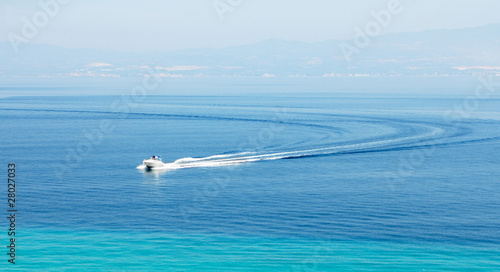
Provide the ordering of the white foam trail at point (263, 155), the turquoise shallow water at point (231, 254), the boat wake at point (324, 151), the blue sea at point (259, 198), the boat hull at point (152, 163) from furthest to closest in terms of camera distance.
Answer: the boat wake at point (324, 151)
the white foam trail at point (263, 155)
the boat hull at point (152, 163)
the blue sea at point (259, 198)
the turquoise shallow water at point (231, 254)

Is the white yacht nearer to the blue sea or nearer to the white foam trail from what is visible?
the white foam trail

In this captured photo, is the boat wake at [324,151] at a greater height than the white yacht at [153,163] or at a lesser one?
greater

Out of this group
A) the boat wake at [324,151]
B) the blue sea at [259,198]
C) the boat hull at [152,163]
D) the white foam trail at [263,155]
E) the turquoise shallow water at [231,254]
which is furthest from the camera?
the boat wake at [324,151]

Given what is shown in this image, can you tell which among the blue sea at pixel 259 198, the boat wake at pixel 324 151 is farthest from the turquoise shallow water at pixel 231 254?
the boat wake at pixel 324 151

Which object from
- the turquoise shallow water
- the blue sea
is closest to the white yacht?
the blue sea

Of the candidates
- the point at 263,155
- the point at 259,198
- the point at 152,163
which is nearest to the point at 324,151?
the point at 263,155

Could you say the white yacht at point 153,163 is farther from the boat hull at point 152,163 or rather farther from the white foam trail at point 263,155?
the white foam trail at point 263,155

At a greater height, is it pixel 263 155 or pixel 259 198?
pixel 263 155

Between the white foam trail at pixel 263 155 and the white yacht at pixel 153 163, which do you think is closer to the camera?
the white yacht at pixel 153 163

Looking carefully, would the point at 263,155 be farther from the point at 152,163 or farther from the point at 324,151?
the point at 152,163
